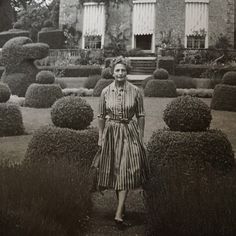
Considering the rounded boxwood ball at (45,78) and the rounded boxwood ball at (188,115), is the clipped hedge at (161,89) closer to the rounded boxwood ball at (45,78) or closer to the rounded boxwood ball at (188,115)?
the rounded boxwood ball at (45,78)

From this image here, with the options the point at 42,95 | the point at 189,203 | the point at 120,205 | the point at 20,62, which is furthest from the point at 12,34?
the point at 189,203

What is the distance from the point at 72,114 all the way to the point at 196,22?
70.4 ft

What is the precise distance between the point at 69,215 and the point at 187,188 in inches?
46.6

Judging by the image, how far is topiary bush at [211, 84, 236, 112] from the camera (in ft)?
47.0

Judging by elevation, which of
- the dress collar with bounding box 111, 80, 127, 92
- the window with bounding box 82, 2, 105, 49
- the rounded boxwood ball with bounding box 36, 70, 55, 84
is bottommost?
the dress collar with bounding box 111, 80, 127, 92

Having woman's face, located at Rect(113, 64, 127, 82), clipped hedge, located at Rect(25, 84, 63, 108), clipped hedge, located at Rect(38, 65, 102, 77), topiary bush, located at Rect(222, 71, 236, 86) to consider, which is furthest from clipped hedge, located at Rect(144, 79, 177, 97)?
woman's face, located at Rect(113, 64, 127, 82)

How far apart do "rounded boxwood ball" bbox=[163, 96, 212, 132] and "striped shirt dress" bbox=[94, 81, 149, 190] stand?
1.50 meters

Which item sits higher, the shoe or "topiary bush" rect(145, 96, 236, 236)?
"topiary bush" rect(145, 96, 236, 236)

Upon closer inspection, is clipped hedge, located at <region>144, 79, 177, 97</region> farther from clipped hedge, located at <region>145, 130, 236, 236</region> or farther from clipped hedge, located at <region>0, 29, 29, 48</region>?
clipped hedge, located at <region>145, 130, 236, 236</region>

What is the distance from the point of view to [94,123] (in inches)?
492

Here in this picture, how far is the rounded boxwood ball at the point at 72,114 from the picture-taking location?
661 cm

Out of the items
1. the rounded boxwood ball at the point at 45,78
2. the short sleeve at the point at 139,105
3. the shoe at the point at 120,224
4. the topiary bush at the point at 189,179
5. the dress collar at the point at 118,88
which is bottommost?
the shoe at the point at 120,224

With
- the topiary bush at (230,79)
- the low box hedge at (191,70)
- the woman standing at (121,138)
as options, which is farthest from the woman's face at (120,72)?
the low box hedge at (191,70)

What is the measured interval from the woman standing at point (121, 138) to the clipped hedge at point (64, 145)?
108 centimetres
